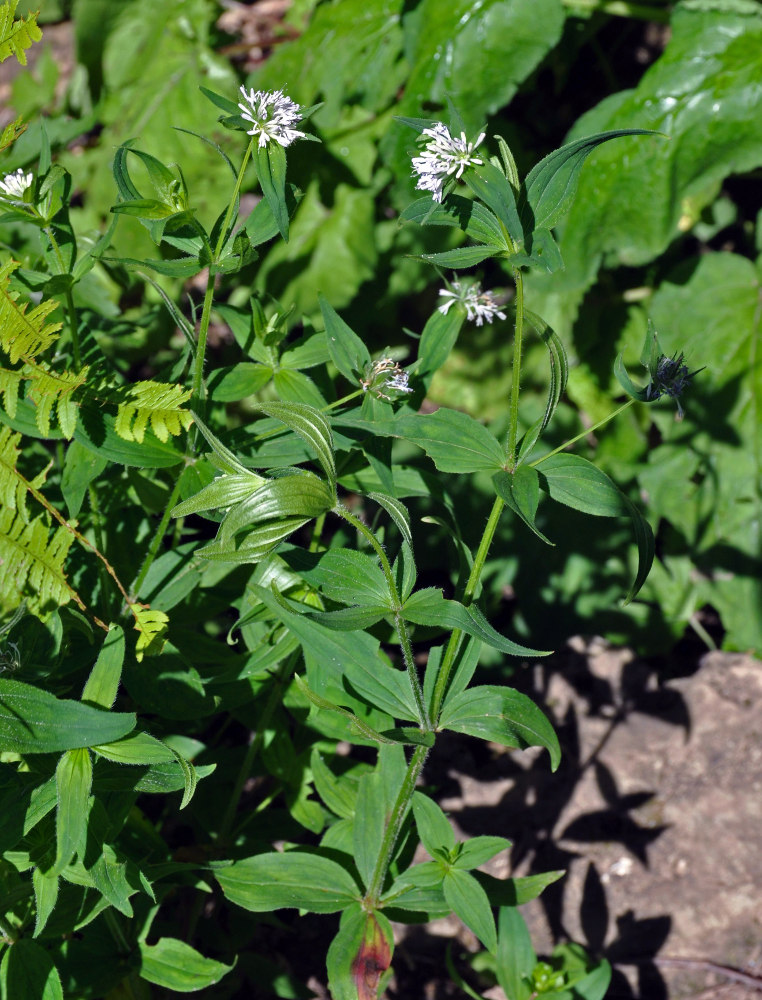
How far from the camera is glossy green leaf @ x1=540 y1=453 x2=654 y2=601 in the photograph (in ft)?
5.98

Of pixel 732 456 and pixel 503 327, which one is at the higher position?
pixel 503 327

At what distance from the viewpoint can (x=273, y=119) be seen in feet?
5.93

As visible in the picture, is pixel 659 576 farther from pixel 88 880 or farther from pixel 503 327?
pixel 88 880

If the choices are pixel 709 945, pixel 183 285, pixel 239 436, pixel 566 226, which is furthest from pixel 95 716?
pixel 183 285

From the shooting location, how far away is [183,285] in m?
4.64

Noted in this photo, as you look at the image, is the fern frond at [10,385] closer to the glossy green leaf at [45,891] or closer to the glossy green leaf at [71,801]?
the glossy green leaf at [71,801]

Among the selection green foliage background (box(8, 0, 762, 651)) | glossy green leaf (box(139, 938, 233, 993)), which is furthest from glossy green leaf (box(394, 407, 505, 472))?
green foliage background (box(8, 0, 762, 651))

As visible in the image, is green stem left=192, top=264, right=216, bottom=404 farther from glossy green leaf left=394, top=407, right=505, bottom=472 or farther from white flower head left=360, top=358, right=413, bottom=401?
glossy green leaf left=394, top=407, right=505, bottom=472

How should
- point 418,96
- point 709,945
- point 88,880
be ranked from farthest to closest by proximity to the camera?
1. point 418,96
2. point 709,945
3. point 88,880

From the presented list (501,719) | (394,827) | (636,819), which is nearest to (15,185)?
(501,719)

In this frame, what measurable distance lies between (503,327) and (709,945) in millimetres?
2884

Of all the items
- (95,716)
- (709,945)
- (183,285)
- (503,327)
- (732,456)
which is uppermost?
(95,716)

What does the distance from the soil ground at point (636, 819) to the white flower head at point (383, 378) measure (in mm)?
1787

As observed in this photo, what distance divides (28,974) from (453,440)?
1.52m
